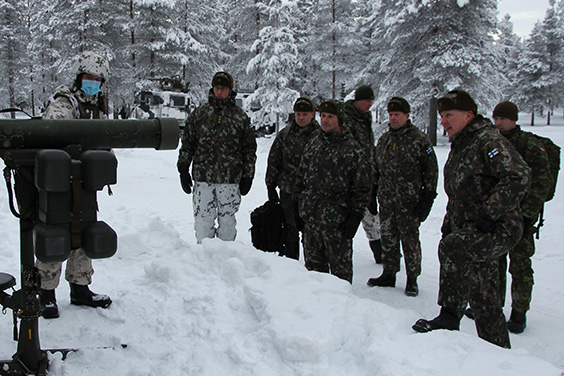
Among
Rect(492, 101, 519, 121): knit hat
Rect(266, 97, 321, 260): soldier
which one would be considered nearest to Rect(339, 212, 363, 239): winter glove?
Rect(266, 97, 321, 260): soldier

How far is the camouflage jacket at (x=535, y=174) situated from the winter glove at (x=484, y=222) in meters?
1.16

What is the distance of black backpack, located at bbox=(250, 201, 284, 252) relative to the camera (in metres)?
5.28

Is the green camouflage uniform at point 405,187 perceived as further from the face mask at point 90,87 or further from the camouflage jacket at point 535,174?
the face mask at point 90,87

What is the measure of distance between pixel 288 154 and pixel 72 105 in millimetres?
2419

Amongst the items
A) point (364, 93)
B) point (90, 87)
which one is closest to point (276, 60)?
point (364, 93)

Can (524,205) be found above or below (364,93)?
below

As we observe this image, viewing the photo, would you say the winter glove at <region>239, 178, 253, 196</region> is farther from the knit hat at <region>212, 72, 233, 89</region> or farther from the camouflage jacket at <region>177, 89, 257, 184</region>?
the knit hat at <region>212, 72, 233, 89</region>

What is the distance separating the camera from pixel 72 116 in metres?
3.97

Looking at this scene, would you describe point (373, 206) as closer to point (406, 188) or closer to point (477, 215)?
point (406, 188)

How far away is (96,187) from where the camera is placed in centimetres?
237

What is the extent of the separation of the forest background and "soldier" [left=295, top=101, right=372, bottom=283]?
10.5 metres

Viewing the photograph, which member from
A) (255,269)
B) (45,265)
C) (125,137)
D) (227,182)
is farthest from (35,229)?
(227,182)

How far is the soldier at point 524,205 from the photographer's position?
13.0 ft

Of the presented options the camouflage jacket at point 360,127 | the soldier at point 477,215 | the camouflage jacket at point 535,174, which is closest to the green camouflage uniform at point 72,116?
the soldier at point 477,215
